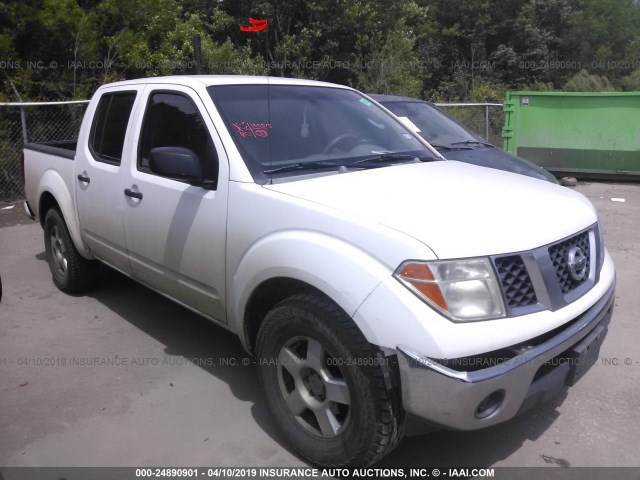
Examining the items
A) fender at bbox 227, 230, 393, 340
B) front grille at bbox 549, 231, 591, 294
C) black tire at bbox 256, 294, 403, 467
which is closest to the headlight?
fender at bbox 227, 230, 393, 340

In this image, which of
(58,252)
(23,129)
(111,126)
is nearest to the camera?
(111,126)

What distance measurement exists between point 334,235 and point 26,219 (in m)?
7.73

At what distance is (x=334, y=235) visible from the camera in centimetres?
273

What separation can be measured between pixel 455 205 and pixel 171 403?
2.09 meters

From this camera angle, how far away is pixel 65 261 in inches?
217

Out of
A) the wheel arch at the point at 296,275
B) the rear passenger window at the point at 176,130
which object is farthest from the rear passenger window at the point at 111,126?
the wheel arch at the point at 296,275

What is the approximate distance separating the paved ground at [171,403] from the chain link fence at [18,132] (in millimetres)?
5052

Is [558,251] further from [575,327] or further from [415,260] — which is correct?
[415,260]

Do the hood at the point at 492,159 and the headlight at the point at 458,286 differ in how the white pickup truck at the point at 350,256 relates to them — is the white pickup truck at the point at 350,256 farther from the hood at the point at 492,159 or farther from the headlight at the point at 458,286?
the hood at the point at 492,159

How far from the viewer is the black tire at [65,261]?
5355 millimetres

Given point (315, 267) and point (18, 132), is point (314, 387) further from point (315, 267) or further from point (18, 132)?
point (18, 132)

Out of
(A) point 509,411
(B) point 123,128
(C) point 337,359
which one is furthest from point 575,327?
(B) point 123,128

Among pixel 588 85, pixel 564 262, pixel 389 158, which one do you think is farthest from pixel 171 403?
pixel 588 85

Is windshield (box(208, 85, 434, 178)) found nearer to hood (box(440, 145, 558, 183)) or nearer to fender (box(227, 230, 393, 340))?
fender (box(227, 230, 393, 340))
